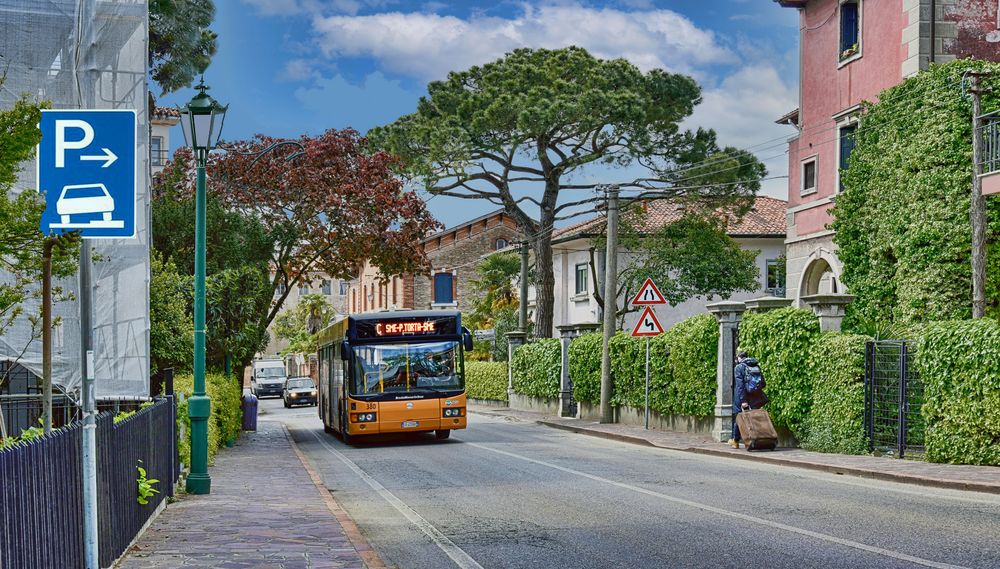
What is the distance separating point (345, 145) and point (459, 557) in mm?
25966

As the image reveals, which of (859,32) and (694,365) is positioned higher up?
(859,32)

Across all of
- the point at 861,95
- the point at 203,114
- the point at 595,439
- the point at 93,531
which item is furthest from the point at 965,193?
the point at 93,531

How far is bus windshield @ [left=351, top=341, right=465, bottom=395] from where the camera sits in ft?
83.1

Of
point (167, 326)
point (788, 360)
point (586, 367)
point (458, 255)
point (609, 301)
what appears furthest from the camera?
point (458, 255)

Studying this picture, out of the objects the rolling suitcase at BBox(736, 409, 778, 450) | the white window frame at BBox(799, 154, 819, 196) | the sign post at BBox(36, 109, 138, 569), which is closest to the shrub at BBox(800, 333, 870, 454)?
the rolling suitcase at BBox(736, 409, 778, 450)

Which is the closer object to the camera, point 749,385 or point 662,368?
point 749,385

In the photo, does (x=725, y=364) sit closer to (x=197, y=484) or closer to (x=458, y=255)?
(x=197, y=484)

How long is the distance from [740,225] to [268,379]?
3648 cm

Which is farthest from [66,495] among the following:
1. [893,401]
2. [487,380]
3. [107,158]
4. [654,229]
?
[654,229]

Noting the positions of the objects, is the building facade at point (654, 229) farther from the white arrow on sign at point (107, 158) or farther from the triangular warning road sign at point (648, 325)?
the white arrow on sign at point (107, 158)

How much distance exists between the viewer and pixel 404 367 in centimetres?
2548

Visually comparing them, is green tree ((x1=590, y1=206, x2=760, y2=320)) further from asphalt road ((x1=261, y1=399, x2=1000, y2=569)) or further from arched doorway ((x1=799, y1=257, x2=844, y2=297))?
asphalt road ((x1=261, y1=399, x2=1000, y2=569))

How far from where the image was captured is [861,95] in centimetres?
2914

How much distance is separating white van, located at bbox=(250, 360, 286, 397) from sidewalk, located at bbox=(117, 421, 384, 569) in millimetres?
60143
